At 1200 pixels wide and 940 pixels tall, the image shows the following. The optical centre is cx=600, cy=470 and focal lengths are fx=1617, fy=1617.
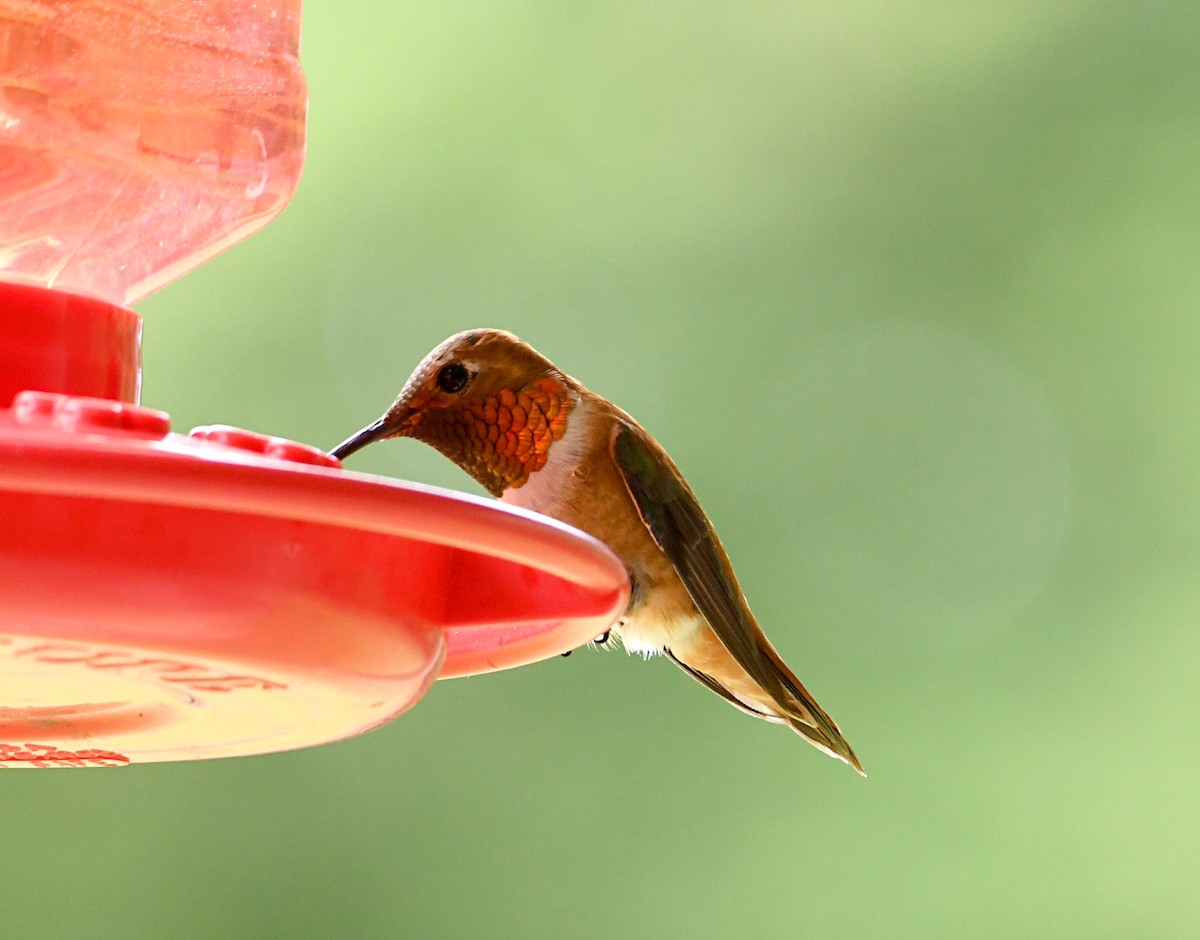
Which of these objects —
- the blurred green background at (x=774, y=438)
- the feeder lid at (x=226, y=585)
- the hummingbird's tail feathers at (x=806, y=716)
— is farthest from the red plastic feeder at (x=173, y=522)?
the blurred green background at (x=774, y=438)

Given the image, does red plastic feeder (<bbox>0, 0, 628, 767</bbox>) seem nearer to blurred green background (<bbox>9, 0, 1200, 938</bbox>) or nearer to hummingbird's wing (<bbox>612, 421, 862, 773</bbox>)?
hummingbird's wing (<bbox>612, 421, 862, 773</bbox>)

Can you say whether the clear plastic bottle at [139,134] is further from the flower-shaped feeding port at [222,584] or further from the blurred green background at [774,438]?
the blurred green background at [774,438]

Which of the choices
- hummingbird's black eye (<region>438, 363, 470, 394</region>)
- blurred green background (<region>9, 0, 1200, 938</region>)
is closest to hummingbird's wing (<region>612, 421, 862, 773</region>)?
hummingbird's black eye (<region>438, 363, 470, 394</region>)

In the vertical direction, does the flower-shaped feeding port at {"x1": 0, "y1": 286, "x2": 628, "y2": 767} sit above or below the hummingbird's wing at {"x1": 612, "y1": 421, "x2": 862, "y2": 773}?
above

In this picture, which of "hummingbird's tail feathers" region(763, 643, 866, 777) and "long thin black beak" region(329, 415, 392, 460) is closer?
"long thin black beak" region(329, 415, 392, 460)

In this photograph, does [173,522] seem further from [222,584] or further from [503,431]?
[503,431]

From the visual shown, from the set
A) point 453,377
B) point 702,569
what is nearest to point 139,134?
Answer: point 453,377

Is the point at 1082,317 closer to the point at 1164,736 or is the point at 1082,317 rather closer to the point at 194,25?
the point at 1164,736

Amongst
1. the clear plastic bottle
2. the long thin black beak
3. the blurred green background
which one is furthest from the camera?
the blurred green background
